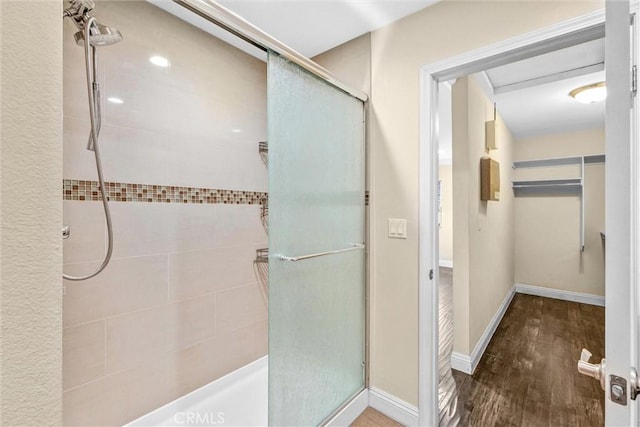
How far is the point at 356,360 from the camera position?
6.29ft

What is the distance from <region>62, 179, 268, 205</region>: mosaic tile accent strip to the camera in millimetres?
1447

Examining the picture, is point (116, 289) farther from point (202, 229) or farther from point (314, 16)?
point (314, 16)

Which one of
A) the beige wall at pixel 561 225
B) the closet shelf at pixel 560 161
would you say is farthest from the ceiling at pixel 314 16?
the beige wall at pixel 561 225

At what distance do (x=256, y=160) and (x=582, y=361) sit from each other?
2101 mm

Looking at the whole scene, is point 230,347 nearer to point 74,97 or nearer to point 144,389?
point 144,389

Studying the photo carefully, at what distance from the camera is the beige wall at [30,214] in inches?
15.2

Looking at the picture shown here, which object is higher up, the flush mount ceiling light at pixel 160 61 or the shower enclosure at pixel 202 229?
the flush mount ceiling light at pixel 160 61

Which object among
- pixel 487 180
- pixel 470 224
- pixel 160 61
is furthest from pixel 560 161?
pixel 160 61

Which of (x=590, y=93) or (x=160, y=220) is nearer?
(x=160, y=220)

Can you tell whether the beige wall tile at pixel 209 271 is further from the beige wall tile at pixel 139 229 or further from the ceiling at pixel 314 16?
the ceiling at pixel 314 16

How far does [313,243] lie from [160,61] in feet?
4.52

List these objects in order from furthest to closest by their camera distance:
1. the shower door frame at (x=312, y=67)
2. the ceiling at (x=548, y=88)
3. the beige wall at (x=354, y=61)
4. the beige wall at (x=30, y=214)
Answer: the ceiling at (x=548, y=88) < the beige wall at (x=354, y=61) < the shower door frame at (x=312, y=67) < the beige wall at (x=30, y=214)

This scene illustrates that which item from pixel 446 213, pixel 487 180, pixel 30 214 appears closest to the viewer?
pixel 30 214

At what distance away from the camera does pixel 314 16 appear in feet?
5.82
